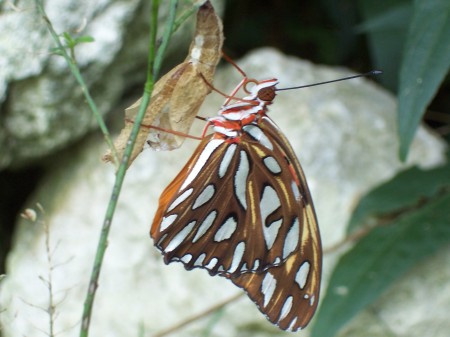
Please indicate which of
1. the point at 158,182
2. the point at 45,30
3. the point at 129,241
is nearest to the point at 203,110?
the point at 158,182

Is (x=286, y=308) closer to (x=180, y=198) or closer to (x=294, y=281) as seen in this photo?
(x=294, y=281)

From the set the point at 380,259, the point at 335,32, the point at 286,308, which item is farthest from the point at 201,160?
the point at 335,32

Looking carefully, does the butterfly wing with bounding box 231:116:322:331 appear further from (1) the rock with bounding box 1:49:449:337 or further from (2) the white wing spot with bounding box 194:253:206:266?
(1) the rock with bounding box 1:49:449:337

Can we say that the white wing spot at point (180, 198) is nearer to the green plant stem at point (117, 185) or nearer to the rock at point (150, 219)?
the green plant stem at point (117, 185)

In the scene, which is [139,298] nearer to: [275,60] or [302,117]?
[302,117]

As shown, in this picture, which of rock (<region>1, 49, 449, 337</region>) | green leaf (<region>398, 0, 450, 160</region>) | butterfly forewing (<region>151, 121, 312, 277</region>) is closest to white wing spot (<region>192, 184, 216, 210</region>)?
butterfly forewing (<region>151, 121, 312, 277</region>)

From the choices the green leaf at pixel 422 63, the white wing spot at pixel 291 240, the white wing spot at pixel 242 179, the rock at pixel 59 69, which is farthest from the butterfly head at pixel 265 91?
the rock at pixel 59 69
